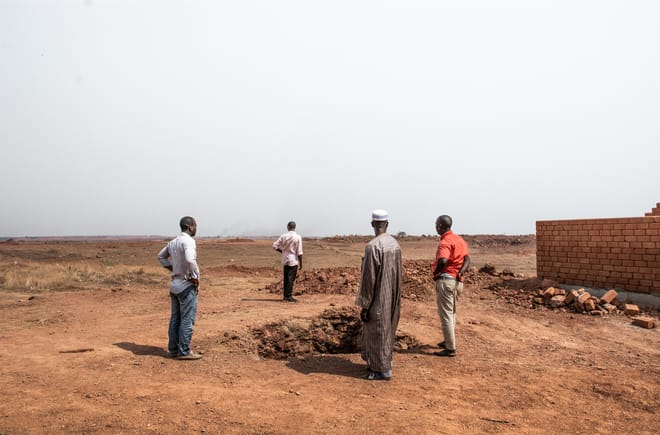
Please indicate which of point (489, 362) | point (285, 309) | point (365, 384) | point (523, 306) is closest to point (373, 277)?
point (365, 384)

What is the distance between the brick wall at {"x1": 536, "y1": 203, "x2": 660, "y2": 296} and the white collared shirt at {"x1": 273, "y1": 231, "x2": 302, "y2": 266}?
638 cm

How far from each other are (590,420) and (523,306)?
253 inches

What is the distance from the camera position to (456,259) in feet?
19.6

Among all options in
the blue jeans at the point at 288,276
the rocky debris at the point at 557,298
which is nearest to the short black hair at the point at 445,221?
the blue jeans at the point at 288,276

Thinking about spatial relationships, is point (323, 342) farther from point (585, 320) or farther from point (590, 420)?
point (585, 320)

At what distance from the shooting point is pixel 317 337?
7215 millimetres

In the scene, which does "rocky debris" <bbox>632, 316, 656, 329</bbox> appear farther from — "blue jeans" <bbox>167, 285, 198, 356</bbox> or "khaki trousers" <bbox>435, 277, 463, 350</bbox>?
"blue jeans" <bbox>167, 285, 198, 356</bbox>

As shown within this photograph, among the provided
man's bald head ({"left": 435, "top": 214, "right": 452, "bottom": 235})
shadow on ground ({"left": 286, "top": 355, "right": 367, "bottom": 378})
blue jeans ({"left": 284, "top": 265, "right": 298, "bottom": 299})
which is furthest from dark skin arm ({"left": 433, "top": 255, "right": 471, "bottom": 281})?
blue jeans ({"left": 284, "top": 265, "right": 298, "bottom": 299})

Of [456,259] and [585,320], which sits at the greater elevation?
[456,259]

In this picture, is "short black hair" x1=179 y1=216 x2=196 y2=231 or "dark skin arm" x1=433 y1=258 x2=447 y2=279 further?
"dark skin arm" x1=433 y1=258 x2=447 y2=279

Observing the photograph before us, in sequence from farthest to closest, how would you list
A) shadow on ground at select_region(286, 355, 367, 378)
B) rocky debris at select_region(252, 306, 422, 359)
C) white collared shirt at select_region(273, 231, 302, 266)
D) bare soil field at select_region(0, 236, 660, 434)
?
1. white collared shirt at select_region(273, 231, 302, 266)
2. rocky debris at select_region(252, 306, 422, 359)
3. shadow on ground at select_region(286, 355, 367, 378)
4. bare soil field at select_region(0, 236, 660, 434)

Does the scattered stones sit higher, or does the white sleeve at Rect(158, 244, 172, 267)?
the white sleeve at Rect(158, 244, 172, 267)

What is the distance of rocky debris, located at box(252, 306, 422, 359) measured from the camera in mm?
6723

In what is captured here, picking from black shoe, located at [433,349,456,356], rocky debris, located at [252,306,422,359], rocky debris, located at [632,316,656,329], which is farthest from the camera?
rocky debris, located at [632,316,656,329]
